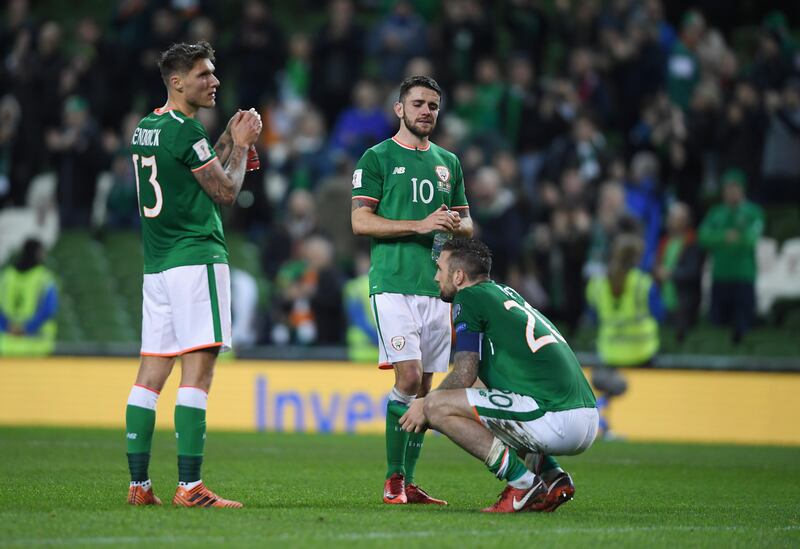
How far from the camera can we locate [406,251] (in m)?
7.91

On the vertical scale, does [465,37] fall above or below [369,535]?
above

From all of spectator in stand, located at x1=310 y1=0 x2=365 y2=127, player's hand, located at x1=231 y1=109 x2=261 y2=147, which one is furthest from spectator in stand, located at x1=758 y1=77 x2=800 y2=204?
player's hand, located at x1=231 y1=109 x2=261 y2=147

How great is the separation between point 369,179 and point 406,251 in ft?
1.57

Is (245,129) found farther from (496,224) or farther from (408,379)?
(496,224)

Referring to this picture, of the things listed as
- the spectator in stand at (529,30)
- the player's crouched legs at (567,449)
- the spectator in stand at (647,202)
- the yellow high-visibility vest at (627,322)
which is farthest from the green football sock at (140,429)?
the spectator in stand at (529,30)

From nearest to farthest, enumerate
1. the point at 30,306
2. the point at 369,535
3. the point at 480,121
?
the point at 369,535 → the point at 30,306 → the point at 480,121

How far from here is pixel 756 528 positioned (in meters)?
6.68

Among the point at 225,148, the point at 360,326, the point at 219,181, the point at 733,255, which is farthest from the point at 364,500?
the point at 733,255

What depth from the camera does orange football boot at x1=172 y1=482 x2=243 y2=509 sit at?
23.0ft

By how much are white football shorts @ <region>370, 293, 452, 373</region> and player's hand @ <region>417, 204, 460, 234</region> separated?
1.46 ft

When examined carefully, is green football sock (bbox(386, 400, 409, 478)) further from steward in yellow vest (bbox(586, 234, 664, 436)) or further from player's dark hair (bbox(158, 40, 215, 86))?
steward in yellow vest (bbox(586, 234, 664, 436))

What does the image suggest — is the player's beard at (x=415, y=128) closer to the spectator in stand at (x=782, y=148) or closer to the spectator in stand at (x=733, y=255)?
the spectator in stand at (x=733, y=255)

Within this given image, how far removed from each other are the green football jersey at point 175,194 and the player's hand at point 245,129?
0.20 m

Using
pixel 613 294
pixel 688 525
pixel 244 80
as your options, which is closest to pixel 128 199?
pixel 244 80
